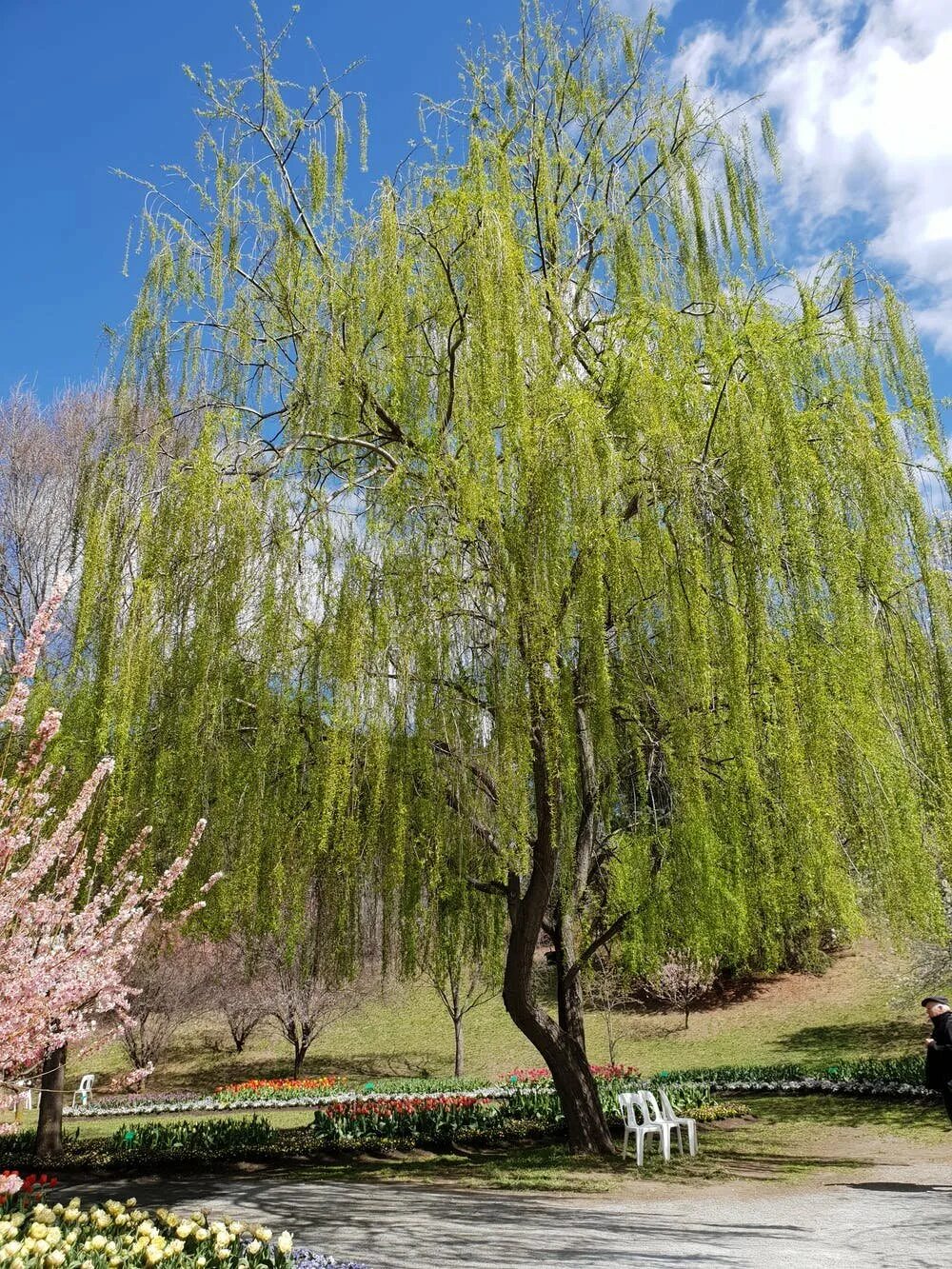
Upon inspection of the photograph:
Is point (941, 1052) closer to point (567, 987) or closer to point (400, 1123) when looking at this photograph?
point (567, 987)

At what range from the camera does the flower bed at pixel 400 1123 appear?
331 inches

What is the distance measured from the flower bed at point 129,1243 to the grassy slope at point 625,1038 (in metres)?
13.6

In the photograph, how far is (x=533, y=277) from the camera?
17.0 feet

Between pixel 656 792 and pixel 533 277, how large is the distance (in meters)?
3.20

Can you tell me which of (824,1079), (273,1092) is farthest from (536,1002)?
(273,1092)

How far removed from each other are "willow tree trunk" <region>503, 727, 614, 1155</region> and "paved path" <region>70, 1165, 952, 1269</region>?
1.19m

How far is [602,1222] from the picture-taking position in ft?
15.2

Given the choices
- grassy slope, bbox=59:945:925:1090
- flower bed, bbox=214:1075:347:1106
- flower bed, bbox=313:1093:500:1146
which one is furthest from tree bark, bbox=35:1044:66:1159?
grassy slope, bbox=59:945:925:1090

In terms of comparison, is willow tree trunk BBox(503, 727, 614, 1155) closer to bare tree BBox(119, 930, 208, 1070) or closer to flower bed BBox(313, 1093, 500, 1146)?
flower bed BBox(313, 1093, 500, 1146)

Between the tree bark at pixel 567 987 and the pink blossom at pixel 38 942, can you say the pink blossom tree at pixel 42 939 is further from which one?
the tree bark at pixel 567 987

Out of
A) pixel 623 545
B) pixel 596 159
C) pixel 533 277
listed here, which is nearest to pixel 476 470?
pixel 623 545

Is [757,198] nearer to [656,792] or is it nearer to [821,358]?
[821,358]

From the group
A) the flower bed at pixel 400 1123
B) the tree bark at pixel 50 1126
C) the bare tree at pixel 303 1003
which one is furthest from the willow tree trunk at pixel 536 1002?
the bare tree at pixel 303 1003

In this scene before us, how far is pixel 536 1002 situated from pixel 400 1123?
121 inches
